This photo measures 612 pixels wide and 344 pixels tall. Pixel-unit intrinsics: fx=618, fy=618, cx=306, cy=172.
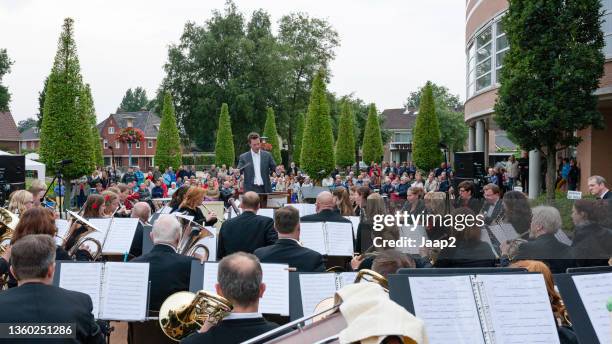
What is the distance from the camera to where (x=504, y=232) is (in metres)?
6.99

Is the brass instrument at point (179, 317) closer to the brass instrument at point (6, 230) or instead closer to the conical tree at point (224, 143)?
the brass instrument at point (6, 230)

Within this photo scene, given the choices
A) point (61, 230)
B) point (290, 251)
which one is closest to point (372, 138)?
point (61, 230)

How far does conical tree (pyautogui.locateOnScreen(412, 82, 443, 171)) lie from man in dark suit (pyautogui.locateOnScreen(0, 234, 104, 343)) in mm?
24337

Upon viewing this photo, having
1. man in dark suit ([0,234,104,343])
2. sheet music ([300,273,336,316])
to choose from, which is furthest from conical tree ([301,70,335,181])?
man in dark suit ([0,234,104,343])

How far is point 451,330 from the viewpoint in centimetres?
304

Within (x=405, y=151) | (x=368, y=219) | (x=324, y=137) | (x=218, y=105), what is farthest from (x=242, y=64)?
(x=368, y=219)

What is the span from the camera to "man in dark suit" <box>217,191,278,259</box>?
6953mm

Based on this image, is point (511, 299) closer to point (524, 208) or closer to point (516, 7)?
point (524, 208)

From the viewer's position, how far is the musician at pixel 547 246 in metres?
5.92

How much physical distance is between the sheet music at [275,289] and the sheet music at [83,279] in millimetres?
1330

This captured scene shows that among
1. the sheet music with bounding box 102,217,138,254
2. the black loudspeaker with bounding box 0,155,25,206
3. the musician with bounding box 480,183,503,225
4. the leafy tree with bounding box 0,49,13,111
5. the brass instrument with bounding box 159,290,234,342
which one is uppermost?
the leafy tree with bounding box 0,49,13,111

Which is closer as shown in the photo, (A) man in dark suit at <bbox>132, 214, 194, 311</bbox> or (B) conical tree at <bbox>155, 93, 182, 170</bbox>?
(A) man in dark suit at <bbox>132, 214, 194, 311</bbox>

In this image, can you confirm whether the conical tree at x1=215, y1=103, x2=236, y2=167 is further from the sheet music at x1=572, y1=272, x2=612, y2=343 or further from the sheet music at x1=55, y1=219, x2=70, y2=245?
the sheet music at x1=572, y1=272, x2=612, y2=343

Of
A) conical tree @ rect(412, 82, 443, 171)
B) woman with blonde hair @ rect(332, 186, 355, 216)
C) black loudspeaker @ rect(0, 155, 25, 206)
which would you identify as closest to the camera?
woman with blonde hair @ rect(332, 186, 355, 216)
